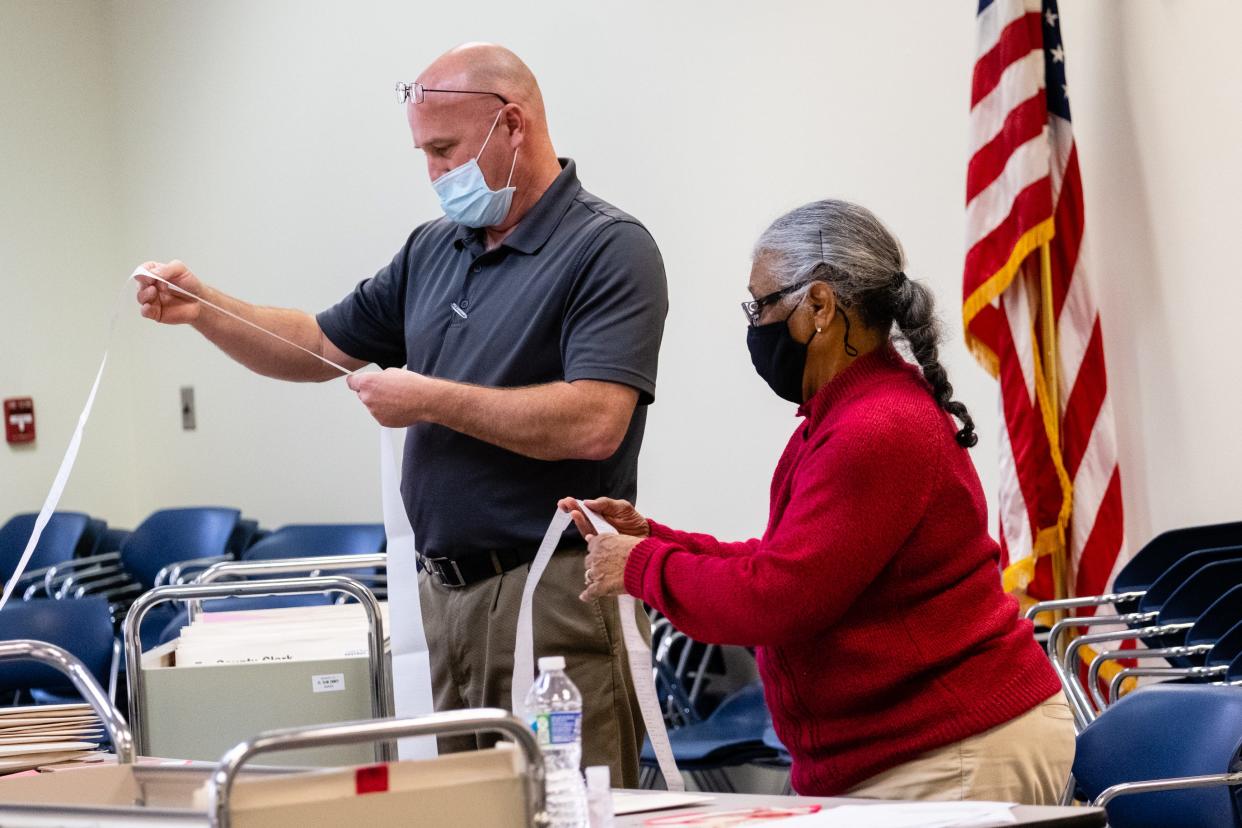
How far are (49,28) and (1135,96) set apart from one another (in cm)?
523

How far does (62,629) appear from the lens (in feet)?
15.4

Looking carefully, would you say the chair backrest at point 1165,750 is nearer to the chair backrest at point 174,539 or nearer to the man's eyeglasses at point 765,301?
the man's eyeglasses at point 765,301

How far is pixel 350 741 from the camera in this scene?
141 centimetres

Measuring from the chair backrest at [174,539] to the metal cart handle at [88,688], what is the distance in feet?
13.4

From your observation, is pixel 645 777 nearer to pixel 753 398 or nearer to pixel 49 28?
pixel 753 398

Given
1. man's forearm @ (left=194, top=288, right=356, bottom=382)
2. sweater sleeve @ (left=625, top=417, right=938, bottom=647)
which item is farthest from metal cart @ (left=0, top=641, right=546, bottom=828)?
man's forearm @ (left=194, top=288, right=356, bottom=382)

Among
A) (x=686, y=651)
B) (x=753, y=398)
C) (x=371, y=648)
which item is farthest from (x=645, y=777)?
(x=371, y=648)

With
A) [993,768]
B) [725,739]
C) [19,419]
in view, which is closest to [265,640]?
[993,768]

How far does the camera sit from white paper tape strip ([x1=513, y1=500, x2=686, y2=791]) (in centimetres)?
220

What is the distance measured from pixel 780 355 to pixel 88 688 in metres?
1.14

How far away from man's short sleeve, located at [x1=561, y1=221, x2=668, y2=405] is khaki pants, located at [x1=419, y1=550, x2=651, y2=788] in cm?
34

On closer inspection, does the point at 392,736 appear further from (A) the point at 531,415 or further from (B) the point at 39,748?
(A) the point at 531,415

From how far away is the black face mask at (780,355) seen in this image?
2201mm

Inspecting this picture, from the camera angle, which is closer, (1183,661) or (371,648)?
(371,648)
